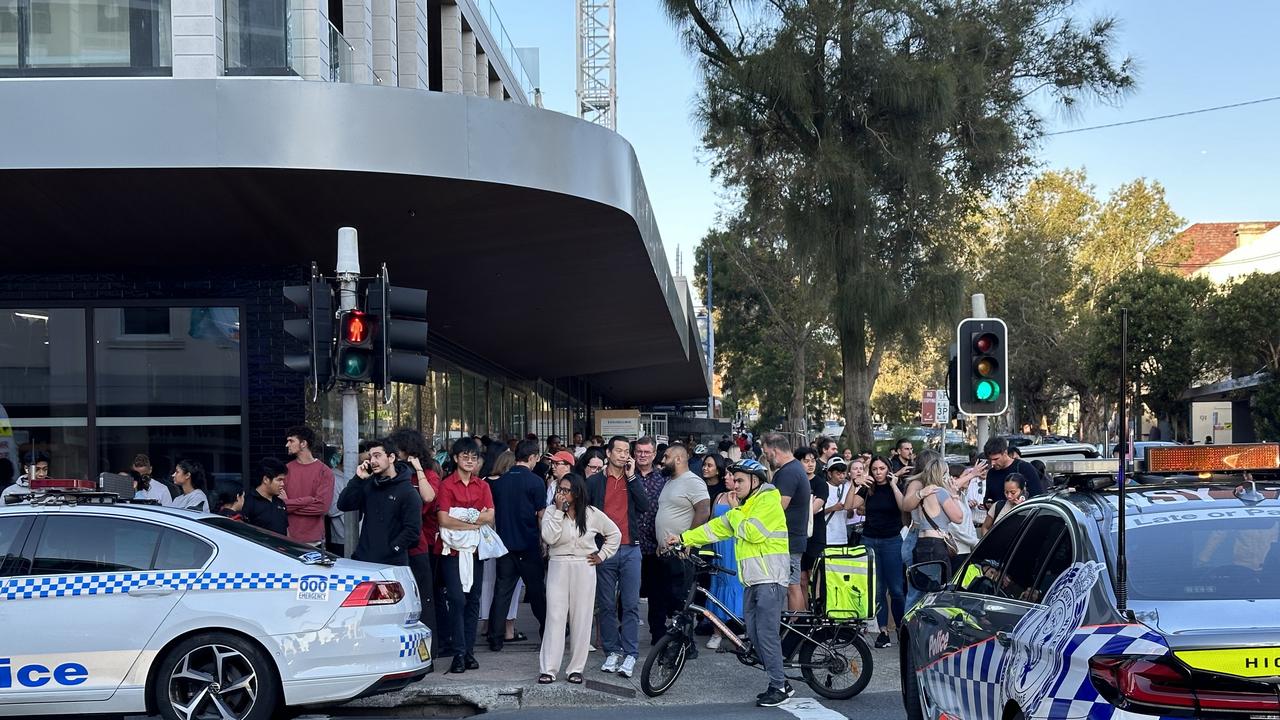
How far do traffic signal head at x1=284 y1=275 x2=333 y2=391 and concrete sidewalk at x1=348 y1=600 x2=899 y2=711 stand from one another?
241 cm

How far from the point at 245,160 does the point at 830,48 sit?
13.3 m

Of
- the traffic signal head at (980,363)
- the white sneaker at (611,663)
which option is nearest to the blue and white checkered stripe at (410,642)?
the white sneaker at (611,663)

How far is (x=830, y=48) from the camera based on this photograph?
22203 millimetres

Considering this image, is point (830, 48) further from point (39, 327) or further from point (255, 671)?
point (255, 671)

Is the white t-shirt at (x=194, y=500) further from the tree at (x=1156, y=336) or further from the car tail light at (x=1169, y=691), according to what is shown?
the tree at (x=1156, y=336)

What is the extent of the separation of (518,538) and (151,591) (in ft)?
12.9

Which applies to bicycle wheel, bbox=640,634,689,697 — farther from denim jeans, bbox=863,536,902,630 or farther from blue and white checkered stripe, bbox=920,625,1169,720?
blue and white checkered stripe, bbox=920,625,1169,720

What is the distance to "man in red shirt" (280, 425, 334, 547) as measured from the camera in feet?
36.8

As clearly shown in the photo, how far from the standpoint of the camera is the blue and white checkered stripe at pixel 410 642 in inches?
325

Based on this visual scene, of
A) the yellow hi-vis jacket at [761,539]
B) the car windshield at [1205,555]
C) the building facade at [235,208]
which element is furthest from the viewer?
the building facade at [235,208]

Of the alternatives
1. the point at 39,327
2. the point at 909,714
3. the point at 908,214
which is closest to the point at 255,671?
the point at 909,714

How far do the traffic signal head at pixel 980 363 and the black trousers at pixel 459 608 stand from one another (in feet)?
17.2

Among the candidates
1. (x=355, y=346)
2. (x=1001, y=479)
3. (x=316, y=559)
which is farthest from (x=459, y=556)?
(x=1001, y=479)

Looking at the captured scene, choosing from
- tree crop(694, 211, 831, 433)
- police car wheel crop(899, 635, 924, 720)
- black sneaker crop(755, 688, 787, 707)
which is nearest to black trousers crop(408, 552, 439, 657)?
black sneaker crop(755, 688, 787, 707)
